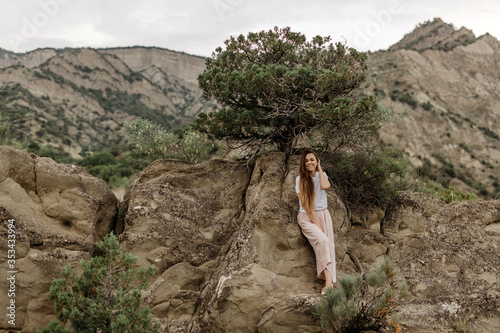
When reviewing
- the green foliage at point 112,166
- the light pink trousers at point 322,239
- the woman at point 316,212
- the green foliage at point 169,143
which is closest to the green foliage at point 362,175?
the woman at point 316,212

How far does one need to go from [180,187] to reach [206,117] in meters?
1.58

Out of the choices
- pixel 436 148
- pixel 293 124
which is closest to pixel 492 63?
pixel 436 148

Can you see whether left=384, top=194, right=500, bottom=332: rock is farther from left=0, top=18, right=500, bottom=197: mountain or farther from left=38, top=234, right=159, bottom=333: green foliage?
left=0, top=18, right=500, bottom=197: mountain

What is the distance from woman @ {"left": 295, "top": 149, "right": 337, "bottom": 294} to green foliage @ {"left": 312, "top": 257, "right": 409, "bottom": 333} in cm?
52

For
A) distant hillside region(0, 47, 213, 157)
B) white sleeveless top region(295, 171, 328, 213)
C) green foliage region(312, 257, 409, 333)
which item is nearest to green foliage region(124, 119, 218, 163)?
white sleeveless top region(295, 171, 328, 213)

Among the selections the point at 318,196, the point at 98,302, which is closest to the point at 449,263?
the point at 318,196

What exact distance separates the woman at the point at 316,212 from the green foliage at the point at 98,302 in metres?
2.27

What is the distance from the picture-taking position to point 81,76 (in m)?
70.3

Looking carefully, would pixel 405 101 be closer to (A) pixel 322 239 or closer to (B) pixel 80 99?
(A) pixel 322 239

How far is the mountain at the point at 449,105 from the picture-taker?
3134cm

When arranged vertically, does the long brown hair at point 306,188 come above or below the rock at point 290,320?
above

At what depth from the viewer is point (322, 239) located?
16.9 ft

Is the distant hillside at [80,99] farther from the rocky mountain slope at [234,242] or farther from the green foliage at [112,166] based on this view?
the rocky mountain slope at [234,242]

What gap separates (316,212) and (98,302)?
312 centimetres
